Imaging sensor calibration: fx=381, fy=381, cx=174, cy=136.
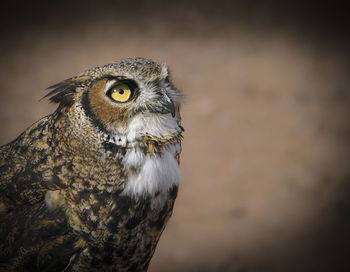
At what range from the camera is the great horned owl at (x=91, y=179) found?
1240 millimetres

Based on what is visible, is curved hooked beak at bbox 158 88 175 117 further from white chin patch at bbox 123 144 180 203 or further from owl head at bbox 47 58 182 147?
white chin patch at bbox 123 144 180 203

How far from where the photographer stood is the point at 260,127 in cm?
410

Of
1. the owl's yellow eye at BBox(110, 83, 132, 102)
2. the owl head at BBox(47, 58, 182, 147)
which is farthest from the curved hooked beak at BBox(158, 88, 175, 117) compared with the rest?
the owl's yellow eye at BBox(110, 83, 132, 102)

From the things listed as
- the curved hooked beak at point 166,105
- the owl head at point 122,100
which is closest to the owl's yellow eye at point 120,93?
the owl head at point 122,100

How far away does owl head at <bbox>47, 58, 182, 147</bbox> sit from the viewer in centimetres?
121

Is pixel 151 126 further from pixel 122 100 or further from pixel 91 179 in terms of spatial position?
pixel 91 179

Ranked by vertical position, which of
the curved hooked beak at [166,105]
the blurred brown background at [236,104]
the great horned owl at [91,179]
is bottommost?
the great horned owl at [91,179]

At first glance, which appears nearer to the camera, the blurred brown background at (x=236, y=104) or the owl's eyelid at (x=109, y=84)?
the owl's eyelid at (x=109, y=84)

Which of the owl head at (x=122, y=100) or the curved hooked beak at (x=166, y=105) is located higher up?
the curved hooked beak at (x=166, y=105)

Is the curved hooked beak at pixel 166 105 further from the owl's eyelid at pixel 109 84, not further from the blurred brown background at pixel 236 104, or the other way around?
the blurred brown background at pixel 236 104

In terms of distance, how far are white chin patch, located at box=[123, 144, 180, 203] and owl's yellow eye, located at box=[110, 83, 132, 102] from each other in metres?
0.18

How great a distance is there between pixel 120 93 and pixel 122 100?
24 mm

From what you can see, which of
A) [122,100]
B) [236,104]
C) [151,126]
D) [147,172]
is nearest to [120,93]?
[122,100]

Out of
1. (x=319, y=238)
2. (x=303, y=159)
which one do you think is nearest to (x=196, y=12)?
(x=303, y=159)
